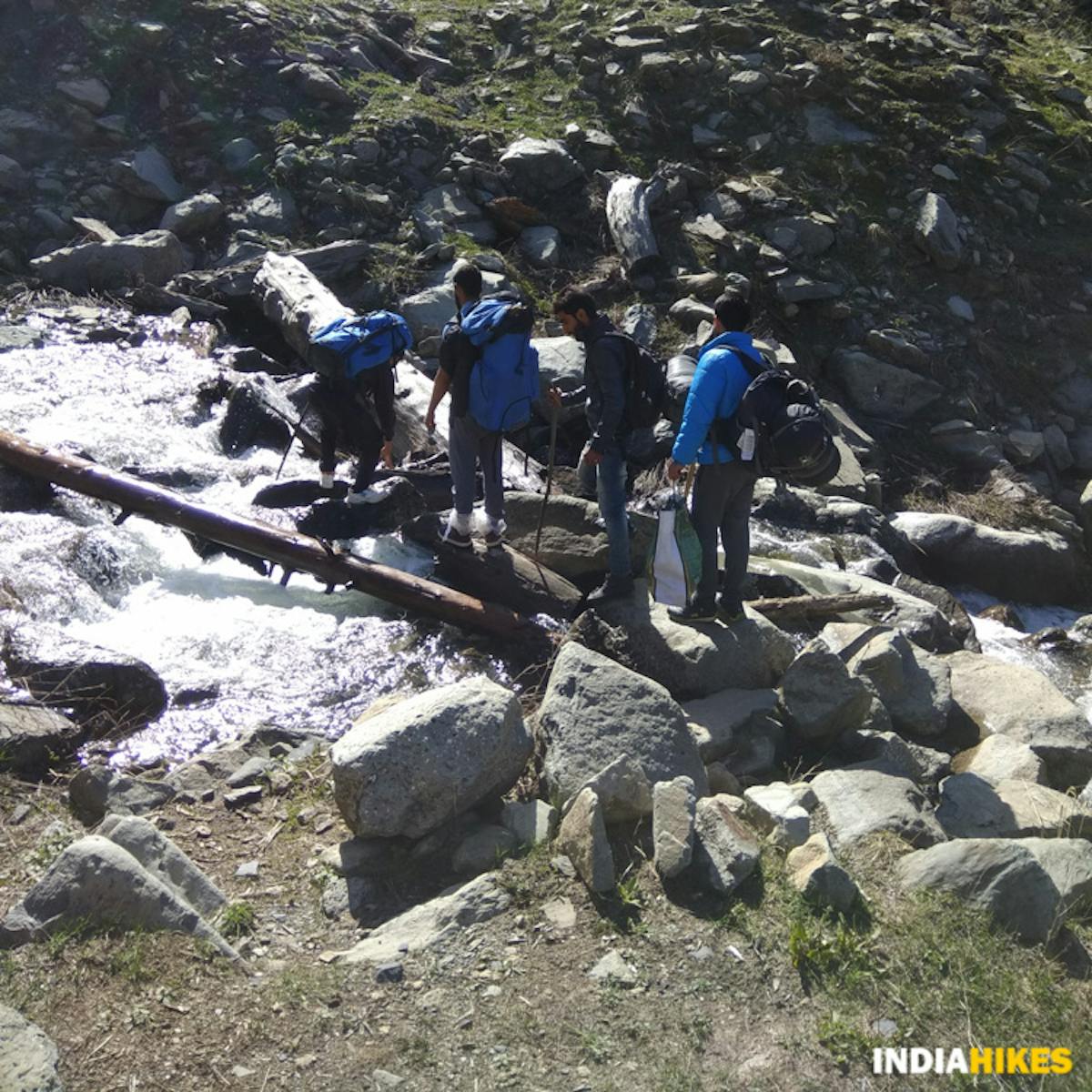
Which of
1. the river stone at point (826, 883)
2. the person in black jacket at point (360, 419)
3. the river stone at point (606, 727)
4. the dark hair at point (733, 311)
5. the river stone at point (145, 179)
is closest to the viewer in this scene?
the river stone at point (826, 883)

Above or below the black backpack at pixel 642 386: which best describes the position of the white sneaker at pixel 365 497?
below

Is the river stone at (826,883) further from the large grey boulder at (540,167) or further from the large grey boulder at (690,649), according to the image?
the large grey boulder at (540,167)

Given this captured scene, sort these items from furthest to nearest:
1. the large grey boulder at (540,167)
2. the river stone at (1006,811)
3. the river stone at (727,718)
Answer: the large grey boulder at (540,167)
the river stone at (727,718)
the river stone at (1006,811)

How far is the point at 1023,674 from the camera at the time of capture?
8055mm

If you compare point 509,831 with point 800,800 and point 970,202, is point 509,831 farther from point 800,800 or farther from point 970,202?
point 970,202

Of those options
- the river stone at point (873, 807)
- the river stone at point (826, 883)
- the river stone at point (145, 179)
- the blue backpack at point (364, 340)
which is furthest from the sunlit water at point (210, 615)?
the river stone at point (145, 179)

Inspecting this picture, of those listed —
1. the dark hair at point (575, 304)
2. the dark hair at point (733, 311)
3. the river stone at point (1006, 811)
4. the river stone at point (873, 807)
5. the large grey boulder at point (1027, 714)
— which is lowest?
the large grey boulder at point (1027, 714)

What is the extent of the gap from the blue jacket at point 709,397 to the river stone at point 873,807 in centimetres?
213

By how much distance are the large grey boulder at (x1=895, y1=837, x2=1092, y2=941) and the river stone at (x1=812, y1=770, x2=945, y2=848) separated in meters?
0.31

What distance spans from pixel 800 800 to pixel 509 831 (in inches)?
59.8

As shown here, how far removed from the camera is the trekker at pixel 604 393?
23.6 feet

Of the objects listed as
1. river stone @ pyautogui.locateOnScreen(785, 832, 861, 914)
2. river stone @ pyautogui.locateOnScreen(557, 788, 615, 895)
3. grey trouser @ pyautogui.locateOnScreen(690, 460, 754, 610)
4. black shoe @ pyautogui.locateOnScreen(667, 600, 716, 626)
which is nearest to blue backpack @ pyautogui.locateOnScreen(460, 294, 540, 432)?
grey trouser @ pyautogui.locateOnScreen(690, 460, 754, 610)

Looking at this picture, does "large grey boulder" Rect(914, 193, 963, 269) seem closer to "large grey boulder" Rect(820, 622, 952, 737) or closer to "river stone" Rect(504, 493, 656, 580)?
"river stone" Rect(504, 493, 656, 580)

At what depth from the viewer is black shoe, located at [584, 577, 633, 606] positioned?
7.92m
